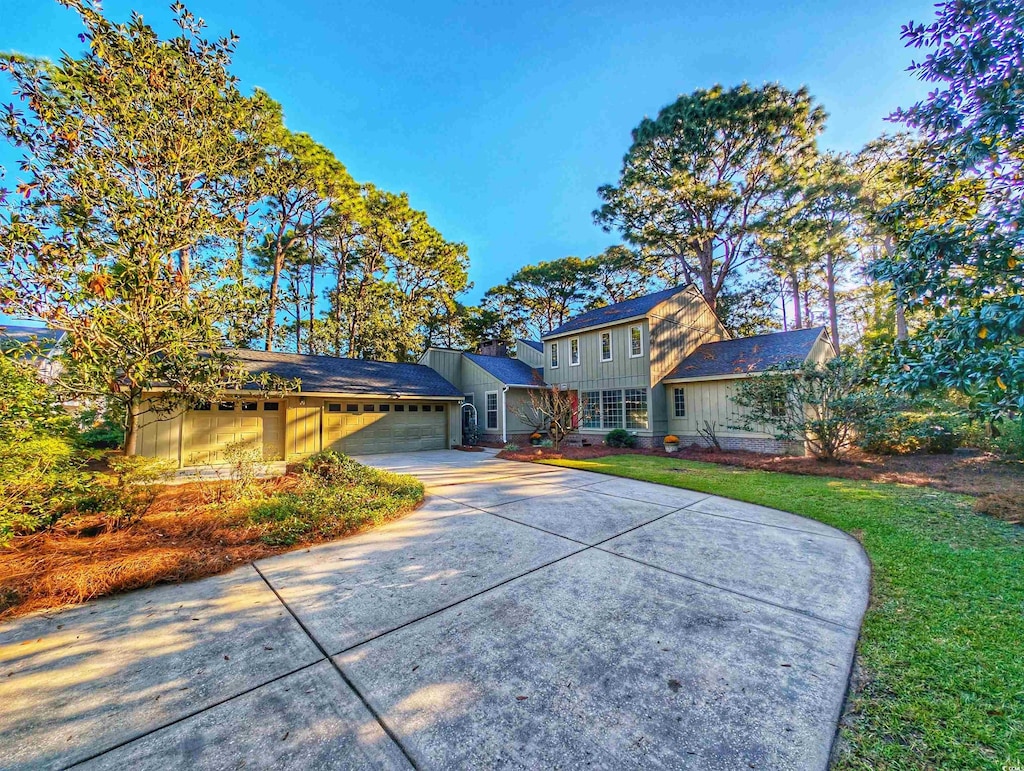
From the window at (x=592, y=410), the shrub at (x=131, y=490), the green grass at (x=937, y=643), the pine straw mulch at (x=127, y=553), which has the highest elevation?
the window at (x=592, y=410)

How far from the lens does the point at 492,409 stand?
658 inches

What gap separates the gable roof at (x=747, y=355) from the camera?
12.0m

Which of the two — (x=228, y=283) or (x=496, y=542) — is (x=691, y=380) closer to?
(x=496, y=542)

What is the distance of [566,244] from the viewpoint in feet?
104

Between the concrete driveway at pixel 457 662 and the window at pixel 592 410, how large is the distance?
10993 millimetres

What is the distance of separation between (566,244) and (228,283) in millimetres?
29060

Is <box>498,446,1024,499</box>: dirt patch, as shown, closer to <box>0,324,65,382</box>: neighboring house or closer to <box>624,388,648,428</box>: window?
<box>624,388,648,428</box>: window

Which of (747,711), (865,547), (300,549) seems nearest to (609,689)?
(747,711)

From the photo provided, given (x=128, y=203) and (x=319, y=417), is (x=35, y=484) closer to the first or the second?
(x=128, y=203)

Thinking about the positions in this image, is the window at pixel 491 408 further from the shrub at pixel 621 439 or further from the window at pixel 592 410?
the shrub at pixel 621 439

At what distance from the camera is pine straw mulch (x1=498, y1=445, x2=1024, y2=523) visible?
6.05 metres

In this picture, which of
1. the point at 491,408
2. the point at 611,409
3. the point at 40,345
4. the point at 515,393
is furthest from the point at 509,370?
the point at 40,345

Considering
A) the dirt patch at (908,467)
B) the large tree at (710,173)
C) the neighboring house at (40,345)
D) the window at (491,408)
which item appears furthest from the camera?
the large tree at (710,173)

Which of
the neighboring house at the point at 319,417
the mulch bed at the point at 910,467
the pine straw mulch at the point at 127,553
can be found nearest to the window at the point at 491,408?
the neighboring house at the point at 319,417
